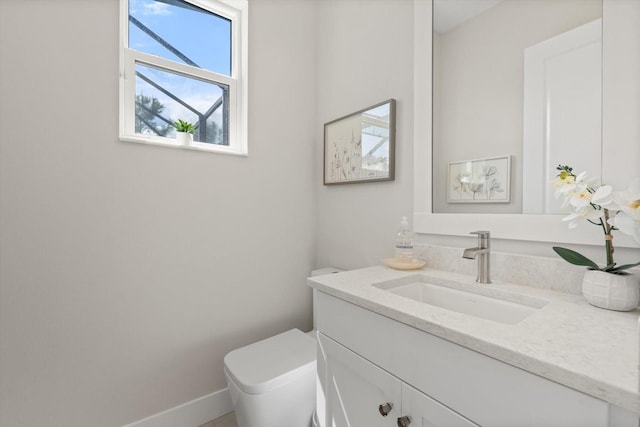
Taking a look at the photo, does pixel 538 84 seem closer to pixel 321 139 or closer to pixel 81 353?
pixel 321 139

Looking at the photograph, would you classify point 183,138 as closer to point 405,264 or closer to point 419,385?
point 405,264

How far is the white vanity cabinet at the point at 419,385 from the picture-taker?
19.4 inches

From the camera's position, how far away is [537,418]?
51cm

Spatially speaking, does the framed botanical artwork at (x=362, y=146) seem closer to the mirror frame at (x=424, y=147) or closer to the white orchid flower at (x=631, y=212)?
the mirror frame at (x=424, y=147)

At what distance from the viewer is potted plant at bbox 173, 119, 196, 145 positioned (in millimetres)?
1477

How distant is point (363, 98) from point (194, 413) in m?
1.92

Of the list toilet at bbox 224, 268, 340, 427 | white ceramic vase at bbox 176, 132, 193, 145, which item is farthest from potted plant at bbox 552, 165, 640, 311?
white ceramic vase at bbox 176, 132, 193, 145

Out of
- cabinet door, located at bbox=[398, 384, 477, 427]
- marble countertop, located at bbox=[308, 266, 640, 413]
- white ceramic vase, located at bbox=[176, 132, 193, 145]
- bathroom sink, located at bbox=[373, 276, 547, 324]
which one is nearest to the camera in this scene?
marble countertop, located at bbox=[308, 266, 640, 413]

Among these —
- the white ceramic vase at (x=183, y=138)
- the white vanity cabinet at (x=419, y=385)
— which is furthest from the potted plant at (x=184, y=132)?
the white vanity cabinet at (x=419, y=385)

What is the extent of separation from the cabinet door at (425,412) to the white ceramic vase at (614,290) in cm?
47

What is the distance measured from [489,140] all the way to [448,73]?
358 mm

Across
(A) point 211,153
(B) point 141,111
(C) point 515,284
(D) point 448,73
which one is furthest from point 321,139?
(C) point 515,284

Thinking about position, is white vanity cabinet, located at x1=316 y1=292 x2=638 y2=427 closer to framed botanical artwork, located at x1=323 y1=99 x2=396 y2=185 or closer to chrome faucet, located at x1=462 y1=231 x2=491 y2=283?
chrome faucet, located at x1=462 y1=231 x2=491 y2=283

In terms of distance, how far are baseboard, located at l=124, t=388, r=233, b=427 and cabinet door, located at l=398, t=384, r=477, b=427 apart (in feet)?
4.06
